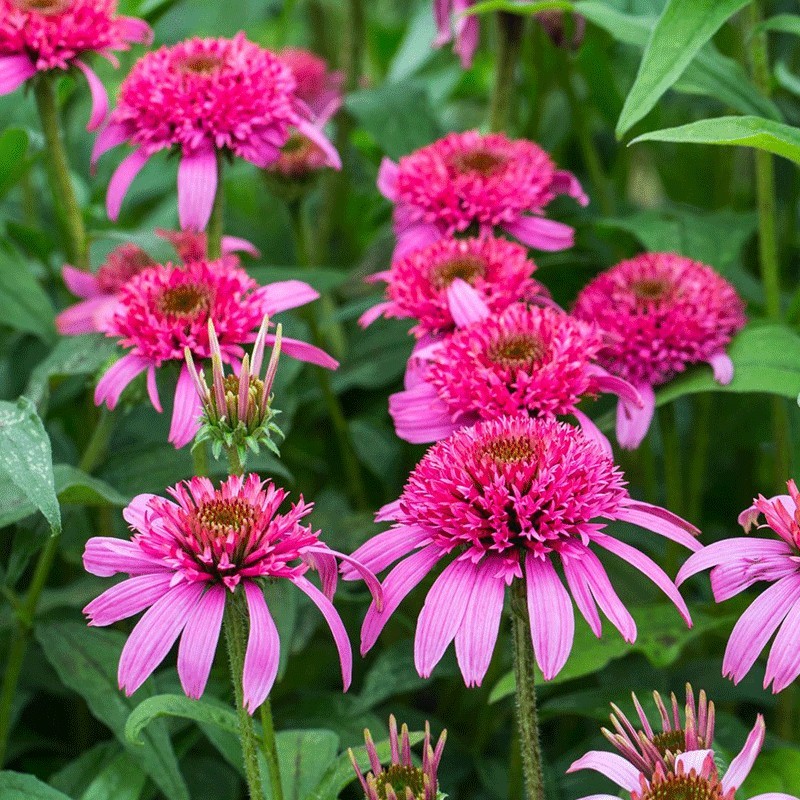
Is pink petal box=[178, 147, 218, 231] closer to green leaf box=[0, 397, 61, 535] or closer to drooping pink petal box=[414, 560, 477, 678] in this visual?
green leaf box=[0, 397, 61, 535]

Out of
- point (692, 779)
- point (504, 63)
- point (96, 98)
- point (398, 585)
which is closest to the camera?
point (692, 779)

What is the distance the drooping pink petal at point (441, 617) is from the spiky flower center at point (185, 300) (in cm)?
26

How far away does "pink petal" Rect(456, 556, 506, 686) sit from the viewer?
61cm

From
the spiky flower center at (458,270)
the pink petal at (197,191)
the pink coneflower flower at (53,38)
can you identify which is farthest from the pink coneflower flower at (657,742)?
the pink coneflower flower at (53,38)

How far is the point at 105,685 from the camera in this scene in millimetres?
861

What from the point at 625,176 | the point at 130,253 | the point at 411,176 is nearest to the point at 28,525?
the point at 130,253

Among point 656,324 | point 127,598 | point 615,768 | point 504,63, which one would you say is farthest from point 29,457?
point 504,63

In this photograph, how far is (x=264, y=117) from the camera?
3.00ft

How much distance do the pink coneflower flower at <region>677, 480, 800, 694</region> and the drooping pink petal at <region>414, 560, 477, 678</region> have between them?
4.2 inches

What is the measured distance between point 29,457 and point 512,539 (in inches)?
10.0

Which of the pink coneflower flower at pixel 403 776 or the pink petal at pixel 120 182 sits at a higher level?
the pink petal at pixel 120 182

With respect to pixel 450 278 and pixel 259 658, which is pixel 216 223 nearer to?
pixel 450 278

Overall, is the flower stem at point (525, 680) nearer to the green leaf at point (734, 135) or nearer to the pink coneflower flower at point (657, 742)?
the pink coneflower flower at point (657, 742)

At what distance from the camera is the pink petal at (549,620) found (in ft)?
1.97
